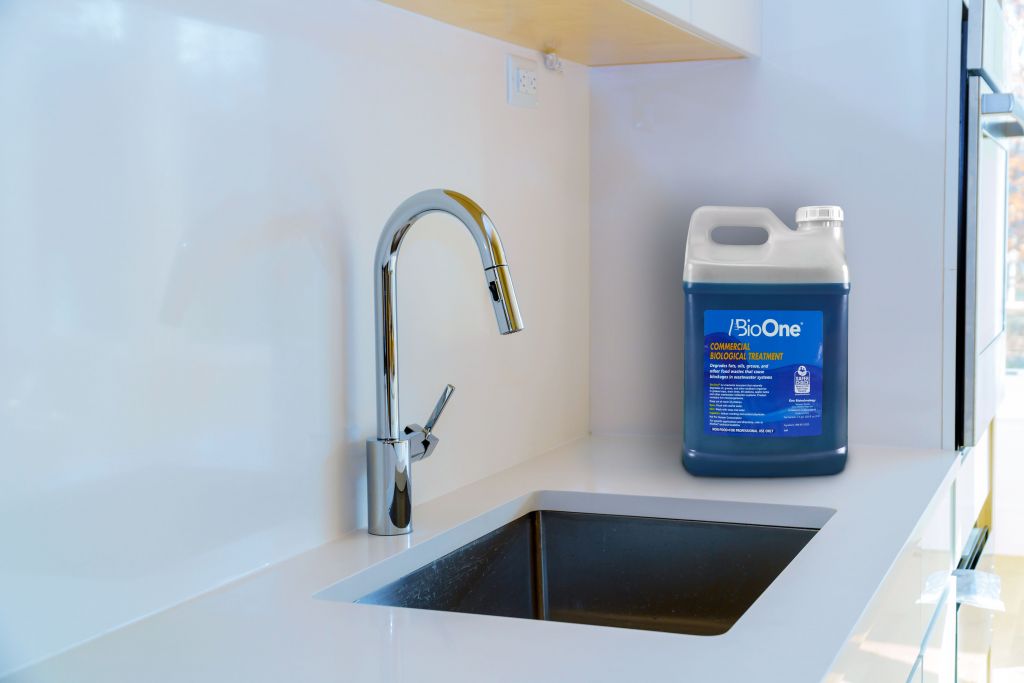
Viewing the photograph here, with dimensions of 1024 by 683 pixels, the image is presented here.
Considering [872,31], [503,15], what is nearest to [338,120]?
[503,15]

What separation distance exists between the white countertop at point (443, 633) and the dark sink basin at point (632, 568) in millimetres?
65

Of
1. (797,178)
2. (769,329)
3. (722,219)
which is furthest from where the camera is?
(797,178)

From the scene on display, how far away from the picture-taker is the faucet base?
123cm

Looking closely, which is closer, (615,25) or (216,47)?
(216,47)

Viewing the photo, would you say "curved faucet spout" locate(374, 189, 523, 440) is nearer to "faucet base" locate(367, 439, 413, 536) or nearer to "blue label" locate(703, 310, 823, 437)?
"faucet base" locate(367, 439, 413, 536)

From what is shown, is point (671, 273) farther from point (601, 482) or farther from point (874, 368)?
point (601, 482)

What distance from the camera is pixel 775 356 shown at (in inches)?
62.6

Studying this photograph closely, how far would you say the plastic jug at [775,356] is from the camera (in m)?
1.59

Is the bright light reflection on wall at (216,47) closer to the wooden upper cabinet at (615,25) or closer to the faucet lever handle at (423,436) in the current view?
the wooden upper cabinet at (615,25)

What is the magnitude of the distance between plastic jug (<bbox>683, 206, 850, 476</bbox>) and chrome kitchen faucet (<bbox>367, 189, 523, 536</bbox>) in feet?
1.63

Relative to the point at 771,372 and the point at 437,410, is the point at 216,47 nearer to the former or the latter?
the point at 437,410

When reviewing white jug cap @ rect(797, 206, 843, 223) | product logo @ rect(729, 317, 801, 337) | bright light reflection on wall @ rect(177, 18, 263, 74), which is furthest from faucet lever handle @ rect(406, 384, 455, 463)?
white jug cap @ rect(797, 206, 843, 223)

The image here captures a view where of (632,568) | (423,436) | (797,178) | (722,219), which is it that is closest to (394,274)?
(423,436)

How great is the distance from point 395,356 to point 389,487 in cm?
15
